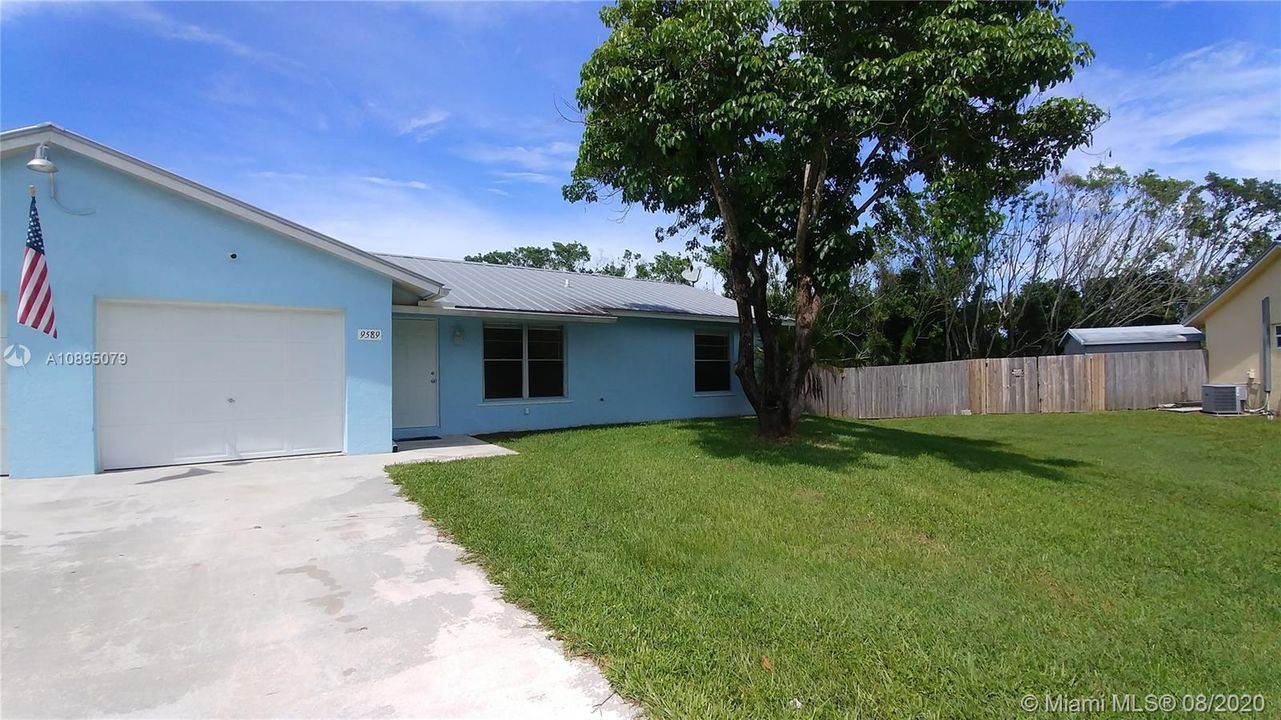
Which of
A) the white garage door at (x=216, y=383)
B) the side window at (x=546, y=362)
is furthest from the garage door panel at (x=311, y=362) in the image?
the side window at (x=546, y=362)

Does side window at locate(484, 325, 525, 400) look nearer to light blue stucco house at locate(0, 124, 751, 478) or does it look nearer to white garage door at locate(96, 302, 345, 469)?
light blue stucco house at locate(0, 124, 751, 478)

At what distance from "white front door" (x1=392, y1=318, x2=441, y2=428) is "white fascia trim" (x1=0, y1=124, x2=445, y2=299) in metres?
1.59

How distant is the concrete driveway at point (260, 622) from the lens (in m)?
2.82

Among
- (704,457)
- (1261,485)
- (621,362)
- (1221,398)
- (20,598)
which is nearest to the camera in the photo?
(20,598)

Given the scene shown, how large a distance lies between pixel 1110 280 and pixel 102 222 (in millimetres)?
33577

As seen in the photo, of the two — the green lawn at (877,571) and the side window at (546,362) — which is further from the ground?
the side window at (546,362)

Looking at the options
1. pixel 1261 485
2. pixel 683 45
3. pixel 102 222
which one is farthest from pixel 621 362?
pixel 1261 485

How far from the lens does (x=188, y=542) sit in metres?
5.03

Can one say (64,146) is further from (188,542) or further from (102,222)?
(188,542)

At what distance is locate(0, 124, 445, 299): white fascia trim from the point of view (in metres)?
6.98

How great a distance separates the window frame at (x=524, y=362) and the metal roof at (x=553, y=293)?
0.55 metres

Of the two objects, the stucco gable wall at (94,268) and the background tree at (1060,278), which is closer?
the stucco gable wall at (94,268)

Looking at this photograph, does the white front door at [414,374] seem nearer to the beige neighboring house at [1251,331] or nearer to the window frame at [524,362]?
the window frame at [524,362]

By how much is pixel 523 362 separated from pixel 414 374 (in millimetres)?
2217
